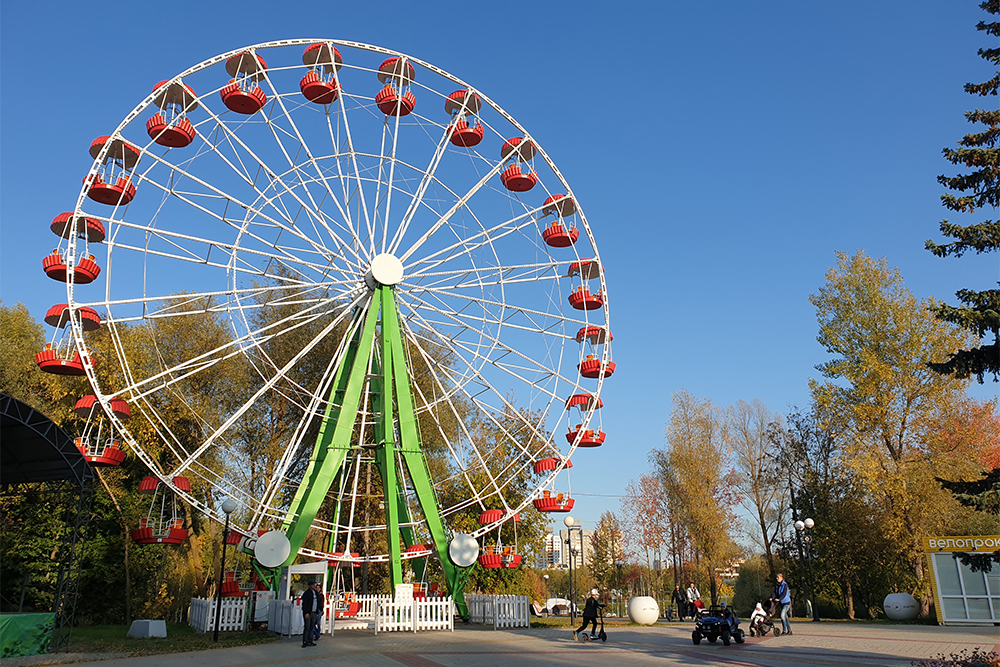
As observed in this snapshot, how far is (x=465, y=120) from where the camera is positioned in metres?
25.2

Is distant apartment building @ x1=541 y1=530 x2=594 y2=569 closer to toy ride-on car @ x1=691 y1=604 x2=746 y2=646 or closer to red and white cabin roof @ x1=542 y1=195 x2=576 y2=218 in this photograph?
toy ride-on car @ x1=691 y1=604 x2=746 y2=646

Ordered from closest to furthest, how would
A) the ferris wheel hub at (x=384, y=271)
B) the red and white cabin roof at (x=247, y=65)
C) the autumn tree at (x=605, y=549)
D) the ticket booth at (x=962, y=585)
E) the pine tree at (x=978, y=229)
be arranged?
the pine tree at (x=978, y=229), the ticket booth at (x=962, y=585), the red and white cabin roof at (x=247, y=65), the ferris wheel hub at (x=384, y=271), the autumn tree at (x=605, y=549)

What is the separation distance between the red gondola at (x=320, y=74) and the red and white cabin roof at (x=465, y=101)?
4.09 meters

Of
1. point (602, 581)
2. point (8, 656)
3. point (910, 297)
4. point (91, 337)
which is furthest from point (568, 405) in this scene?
point (602, 581)

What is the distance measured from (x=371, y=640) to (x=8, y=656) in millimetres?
7338

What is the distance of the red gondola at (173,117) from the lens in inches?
824

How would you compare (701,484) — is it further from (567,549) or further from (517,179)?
(567,549)

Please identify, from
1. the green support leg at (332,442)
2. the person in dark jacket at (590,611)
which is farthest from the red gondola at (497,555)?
the person in dark jacket at (590,611)

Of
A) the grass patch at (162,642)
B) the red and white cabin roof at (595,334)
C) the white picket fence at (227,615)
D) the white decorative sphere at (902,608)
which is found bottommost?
the white decorative sphere at (902,608)

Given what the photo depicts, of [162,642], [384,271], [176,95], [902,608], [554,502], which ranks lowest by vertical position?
[902,608]

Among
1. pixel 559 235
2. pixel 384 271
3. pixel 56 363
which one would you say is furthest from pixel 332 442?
pixel 559 235

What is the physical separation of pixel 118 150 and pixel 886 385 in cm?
2870

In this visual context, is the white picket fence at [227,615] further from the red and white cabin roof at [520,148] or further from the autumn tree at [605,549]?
the autumn tree at [605,549]

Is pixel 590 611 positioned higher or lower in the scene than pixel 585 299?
lower
